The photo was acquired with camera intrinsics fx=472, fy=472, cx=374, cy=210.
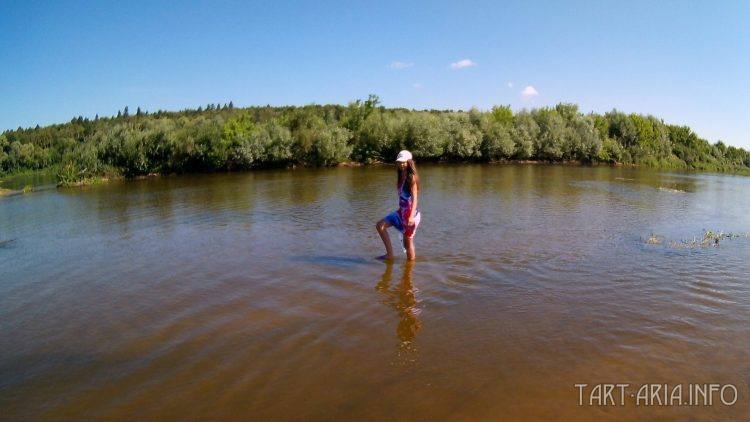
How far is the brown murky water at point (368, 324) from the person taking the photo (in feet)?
15.6

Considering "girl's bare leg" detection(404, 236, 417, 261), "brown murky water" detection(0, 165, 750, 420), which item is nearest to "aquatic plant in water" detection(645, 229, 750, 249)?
"brown murky water" detection(0, 165, 750, 420)

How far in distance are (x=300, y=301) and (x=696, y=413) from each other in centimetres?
541

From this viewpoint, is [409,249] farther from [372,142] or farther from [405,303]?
[372,142]

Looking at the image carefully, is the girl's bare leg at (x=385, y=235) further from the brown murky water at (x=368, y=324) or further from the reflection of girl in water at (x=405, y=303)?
the brown murky water at (x=368, y=324)

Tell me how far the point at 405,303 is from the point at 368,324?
1052mm

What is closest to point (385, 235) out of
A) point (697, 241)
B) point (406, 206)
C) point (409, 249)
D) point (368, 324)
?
point (409, 249)

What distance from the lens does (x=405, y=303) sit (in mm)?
7570

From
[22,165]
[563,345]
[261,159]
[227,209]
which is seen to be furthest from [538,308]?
[22,165]

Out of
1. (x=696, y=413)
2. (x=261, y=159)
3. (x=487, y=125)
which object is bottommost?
(x=696, y=413)

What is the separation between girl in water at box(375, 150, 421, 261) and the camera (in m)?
9.80

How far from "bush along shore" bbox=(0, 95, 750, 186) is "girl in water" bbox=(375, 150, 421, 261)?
37.8 metres

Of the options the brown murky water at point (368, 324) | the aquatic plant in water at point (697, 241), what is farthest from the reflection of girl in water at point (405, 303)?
the aquatic plant in water at point (697, 241)

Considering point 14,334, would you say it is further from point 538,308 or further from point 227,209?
point 227,209

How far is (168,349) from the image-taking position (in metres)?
6.04
